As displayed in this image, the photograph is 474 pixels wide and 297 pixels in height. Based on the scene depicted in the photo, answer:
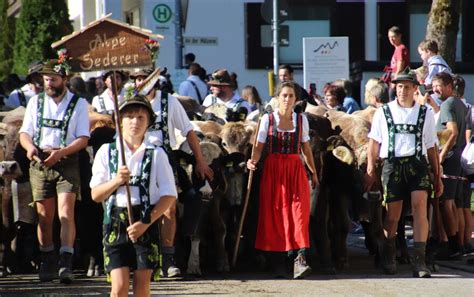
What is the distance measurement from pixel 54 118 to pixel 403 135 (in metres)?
3.37

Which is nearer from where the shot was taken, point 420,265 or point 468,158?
point 420,265

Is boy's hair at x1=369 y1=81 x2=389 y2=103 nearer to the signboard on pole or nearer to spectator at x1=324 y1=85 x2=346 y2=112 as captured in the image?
spectator at x1=324 y1=85 x2=346 y2=112

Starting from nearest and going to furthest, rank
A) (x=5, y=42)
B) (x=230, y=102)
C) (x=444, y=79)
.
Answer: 1. (x=444, y=79)
2. (x=230, y=102)
3. (x=5, y=42)

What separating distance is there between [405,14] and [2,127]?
1677cm

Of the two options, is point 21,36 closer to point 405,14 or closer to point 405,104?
point 405,14

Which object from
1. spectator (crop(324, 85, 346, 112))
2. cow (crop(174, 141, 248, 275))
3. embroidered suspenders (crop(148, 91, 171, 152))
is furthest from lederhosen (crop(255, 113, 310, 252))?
spectator (crop(324, 85, 346, 112))

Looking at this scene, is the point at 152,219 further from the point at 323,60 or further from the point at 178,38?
the point at 178,38

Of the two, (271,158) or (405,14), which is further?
(405,14)

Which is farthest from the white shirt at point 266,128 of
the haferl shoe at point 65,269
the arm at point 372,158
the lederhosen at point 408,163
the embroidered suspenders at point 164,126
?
the haferl shoe at point 65,269

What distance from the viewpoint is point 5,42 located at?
3806 centimetres

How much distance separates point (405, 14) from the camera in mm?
27219

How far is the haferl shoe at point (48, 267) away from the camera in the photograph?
10.8 m

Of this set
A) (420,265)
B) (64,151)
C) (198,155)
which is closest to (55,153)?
(64,151)

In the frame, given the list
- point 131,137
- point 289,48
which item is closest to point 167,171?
point 131,137
